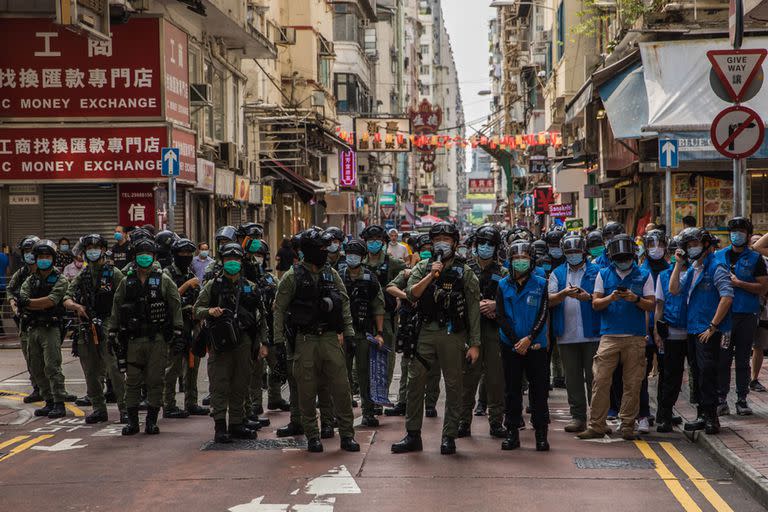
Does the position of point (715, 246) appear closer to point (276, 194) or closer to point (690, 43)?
point (690, 43)

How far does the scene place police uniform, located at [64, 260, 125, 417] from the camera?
41.0ft

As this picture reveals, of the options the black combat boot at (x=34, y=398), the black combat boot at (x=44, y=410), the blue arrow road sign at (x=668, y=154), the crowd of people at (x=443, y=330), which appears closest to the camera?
the crowd of people at (x=443, y=330)

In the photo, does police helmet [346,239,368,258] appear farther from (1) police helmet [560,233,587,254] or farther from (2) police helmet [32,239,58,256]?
(2) police helmet [32,239,58,256]

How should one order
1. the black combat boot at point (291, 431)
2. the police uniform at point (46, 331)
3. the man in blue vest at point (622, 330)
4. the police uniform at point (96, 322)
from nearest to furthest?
the man in blue vest at point (622, 330)
the black combat boot at point (291, 431)
the police uniform at point (96, 322)
the police uniform at point (46, 331)

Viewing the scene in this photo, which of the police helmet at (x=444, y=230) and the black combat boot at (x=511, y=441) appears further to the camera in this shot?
the black combat boot at (x=511, y=441)

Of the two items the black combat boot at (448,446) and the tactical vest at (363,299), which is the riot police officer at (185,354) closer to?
the tactical vest at (363,299)

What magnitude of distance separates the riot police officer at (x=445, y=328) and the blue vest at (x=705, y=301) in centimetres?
227

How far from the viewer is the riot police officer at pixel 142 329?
11.5 meters

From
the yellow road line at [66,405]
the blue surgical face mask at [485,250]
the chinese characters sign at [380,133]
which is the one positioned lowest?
the yellow road line at [66,405]

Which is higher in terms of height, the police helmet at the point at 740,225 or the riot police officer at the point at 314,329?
the police helmet at the point at 740,225

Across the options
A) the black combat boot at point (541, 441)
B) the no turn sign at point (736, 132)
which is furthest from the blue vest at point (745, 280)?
the black combat boot at point (541, 441)

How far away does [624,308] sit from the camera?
1062 centimetres

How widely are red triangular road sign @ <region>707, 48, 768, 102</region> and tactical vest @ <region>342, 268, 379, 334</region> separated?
4102mm

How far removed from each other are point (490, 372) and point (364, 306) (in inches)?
59.4
